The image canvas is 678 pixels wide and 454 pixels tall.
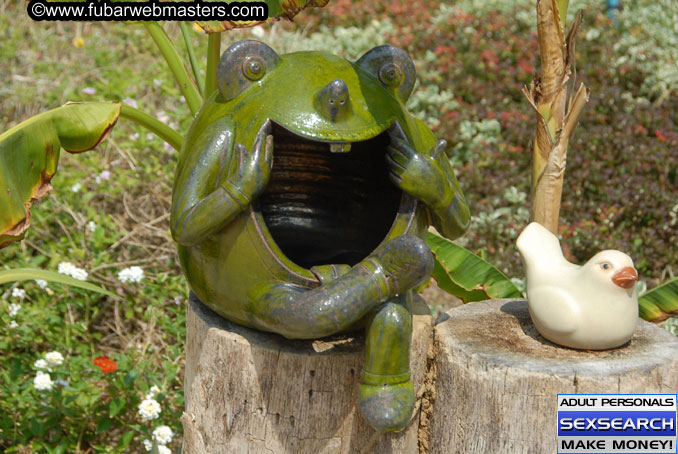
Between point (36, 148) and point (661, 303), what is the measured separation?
2.23 m

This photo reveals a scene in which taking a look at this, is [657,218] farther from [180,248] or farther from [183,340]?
[180,248]

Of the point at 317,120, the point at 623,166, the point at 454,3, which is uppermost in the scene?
the point at 454,3

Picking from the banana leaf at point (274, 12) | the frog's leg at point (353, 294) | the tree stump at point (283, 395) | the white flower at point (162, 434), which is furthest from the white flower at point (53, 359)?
the banana leaf at point (274, 12)

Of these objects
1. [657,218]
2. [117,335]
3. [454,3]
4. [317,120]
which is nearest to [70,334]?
[117,335]

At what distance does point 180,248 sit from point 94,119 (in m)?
0.53

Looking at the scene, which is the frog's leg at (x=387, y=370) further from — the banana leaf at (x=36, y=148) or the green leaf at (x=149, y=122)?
the green leaf at (x=149, y=122)

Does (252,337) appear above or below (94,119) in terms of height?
below

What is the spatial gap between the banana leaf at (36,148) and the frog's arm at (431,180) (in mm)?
992

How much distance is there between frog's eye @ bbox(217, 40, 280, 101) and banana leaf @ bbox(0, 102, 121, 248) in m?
0.53

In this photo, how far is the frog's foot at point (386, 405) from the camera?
206 cm

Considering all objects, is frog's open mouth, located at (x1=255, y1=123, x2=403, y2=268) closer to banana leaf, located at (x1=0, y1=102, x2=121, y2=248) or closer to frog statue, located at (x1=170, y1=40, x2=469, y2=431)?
frog statue, located at (x1=170, y1=40, x2=469, y2=431)

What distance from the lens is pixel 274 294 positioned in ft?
6.96

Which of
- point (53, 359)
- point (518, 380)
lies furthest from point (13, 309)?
point (518, 380)

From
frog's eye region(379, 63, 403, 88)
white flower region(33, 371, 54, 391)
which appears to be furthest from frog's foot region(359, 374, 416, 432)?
white flower region(33, 371, 54, 391)
